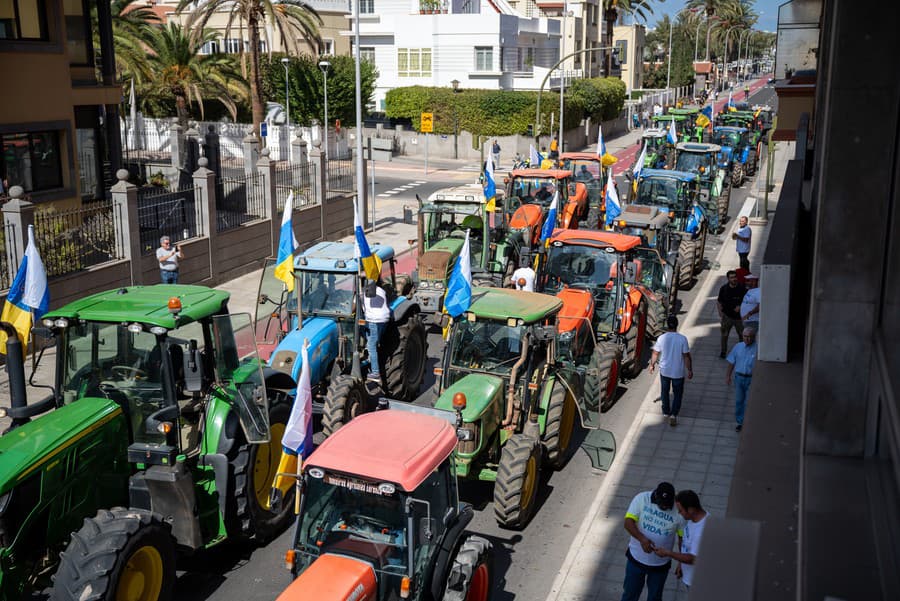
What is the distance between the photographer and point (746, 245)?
19.2 m

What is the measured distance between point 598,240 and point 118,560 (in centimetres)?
912

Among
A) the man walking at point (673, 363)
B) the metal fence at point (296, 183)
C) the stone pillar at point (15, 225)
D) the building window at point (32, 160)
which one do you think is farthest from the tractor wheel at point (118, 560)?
the building window at point (32, 160)

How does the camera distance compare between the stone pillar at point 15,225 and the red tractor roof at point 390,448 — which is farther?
the stone pillar at point 15,225

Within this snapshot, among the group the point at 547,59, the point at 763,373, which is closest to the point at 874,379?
the point at 763,373

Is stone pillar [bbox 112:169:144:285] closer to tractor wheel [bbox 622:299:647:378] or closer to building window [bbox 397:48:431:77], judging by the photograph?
tractor wheel [bbox 622:299:647:378]

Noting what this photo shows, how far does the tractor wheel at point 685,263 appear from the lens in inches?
777

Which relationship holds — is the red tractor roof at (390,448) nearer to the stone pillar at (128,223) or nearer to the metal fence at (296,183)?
the stone pillar at (128,223)

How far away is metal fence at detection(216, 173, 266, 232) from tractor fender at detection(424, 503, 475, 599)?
48.7ft

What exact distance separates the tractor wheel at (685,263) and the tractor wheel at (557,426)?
9459 mm

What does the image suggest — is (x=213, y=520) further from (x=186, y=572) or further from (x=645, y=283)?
(x=645, y=283)

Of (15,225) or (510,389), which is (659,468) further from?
(15,225)

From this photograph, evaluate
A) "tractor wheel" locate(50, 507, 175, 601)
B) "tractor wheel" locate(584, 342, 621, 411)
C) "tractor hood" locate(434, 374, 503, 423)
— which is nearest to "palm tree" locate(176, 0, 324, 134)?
"tractor wheel" locate(584, 342, 621, 411)

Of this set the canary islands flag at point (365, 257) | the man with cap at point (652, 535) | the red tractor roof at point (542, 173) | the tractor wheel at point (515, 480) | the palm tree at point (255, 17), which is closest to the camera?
the man with cap at point (652, 535)

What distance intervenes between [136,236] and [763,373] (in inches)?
535
